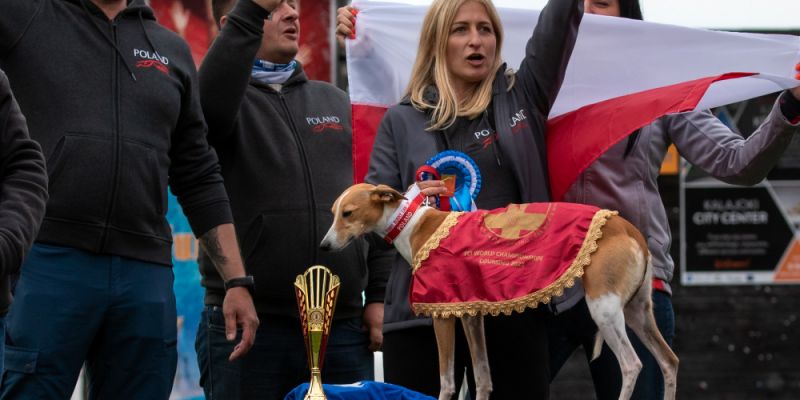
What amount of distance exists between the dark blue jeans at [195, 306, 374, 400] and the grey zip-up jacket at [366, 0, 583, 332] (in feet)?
2.46

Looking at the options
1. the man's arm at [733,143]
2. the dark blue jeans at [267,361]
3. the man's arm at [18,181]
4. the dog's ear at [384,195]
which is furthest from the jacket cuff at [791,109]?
the man's arm at [18,181]

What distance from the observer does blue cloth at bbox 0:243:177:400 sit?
3.52 m

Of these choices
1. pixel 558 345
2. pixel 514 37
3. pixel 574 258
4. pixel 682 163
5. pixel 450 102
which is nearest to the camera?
pixel 574 258

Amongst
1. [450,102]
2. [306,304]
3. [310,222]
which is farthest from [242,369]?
[450,102]

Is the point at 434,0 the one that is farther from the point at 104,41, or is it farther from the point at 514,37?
the point at 104,41

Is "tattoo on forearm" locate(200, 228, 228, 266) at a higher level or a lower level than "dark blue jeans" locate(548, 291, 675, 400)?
higher

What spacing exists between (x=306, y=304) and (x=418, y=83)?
0.79 metres

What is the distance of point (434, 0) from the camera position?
12.6 feet

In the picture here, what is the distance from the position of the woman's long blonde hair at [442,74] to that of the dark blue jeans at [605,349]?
2.30 feet

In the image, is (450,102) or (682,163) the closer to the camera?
(450,102)

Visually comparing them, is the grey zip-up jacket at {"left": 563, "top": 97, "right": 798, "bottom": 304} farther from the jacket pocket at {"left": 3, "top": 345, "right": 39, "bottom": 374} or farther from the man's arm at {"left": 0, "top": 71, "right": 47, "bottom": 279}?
the man's arm at {"left": 0, "top": 71, "right": 47, "bottom": 279}

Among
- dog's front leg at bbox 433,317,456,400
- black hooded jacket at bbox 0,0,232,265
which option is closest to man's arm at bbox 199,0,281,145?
black hooded jacket at bbox 0,0,232,265

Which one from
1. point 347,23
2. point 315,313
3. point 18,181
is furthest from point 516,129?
point 18,181

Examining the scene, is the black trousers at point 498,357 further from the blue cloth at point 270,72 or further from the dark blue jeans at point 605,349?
the blue cloth at point 270,72
